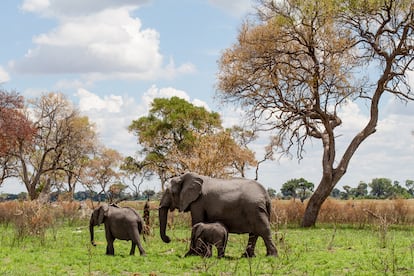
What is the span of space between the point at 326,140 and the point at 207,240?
55.6 ft

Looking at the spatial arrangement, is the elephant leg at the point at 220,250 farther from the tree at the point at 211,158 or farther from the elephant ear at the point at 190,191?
the tree at the point at 211,158

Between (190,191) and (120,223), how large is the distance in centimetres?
193

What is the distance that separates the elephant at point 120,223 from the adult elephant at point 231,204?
31.7 inches

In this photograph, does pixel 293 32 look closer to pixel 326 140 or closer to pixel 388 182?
pixel 326 140

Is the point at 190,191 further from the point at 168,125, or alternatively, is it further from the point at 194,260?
the point at 168,125

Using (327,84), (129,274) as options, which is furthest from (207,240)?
(327,84)

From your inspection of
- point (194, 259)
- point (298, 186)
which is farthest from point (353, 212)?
point (298, 186)

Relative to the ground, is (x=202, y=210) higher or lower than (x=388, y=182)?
lower

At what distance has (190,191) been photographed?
1560cm

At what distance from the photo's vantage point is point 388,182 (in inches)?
4579

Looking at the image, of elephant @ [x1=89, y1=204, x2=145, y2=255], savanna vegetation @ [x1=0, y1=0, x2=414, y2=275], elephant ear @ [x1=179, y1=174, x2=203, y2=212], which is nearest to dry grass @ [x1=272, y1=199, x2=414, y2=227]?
savanna vegetation @ [x1=0, y1=0, x2=414, y2=275]

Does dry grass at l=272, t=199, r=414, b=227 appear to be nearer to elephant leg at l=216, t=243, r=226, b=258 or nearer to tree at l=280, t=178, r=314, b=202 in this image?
elephant leg at l=216, t=243, r=226, b=258

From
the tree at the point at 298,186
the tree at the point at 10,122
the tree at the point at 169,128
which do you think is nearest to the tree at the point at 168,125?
the tree at the point at 169,128

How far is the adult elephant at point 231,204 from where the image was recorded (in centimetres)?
1524
